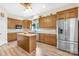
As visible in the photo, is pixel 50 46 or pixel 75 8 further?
pixel 50 46

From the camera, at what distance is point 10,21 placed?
356cm

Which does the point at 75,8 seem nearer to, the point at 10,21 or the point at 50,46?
the point at 50,46

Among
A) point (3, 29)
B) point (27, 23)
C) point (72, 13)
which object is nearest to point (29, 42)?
point (27, 23)

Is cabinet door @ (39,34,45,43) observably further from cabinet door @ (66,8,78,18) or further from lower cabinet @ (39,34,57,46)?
cabinet door @ (66,8,78,18)

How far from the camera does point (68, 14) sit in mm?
3695

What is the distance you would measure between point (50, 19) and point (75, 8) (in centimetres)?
123

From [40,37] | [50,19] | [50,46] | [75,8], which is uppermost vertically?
[75,8]

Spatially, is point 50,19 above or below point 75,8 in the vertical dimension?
below

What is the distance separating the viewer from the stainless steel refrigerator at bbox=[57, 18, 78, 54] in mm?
3400

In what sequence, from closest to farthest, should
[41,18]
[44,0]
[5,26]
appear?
[44,0], [5,26], [41,18]

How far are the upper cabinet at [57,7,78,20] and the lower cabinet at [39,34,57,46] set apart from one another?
36.4 inches

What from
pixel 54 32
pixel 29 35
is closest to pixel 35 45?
pixel 29 35

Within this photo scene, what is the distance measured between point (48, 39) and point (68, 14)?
143cm

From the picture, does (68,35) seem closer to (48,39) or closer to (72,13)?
(72,13)
